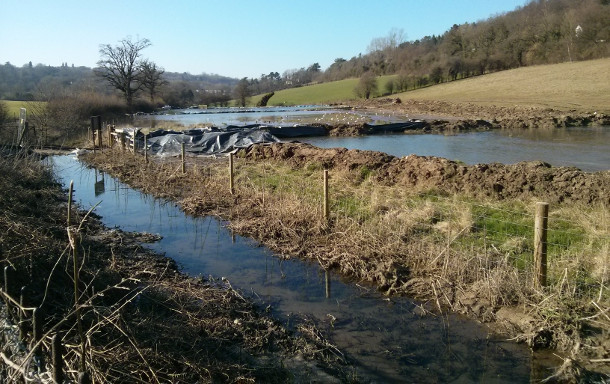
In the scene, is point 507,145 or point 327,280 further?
point 507,145

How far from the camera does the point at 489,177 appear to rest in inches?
476

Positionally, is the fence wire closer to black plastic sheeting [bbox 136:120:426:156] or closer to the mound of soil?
black plastic sheeting [bbox 136:120:426:156]

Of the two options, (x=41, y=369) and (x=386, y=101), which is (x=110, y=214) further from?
(x=386, y=101)

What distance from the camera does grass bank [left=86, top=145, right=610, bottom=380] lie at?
5641mm

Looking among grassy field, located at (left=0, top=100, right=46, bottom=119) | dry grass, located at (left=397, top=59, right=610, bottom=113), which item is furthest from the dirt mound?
dry grass, located at (left=397, top=59, right=610, bottom=113)

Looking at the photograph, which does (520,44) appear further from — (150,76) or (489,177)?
(489,177)

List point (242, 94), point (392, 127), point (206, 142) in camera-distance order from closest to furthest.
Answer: point (206, 142)
point (392, 127)
point (242, 94)

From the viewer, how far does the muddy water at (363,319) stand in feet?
16.9

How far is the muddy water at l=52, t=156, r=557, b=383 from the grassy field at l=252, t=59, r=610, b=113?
4011 cm

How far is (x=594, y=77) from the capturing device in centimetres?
5269

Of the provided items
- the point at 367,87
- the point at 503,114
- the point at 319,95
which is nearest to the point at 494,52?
the point at 367,87

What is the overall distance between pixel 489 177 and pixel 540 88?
4989cm

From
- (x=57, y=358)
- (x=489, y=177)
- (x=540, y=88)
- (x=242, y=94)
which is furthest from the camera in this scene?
(x=242, y=94)

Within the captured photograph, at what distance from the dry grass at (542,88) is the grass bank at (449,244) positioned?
36.4 m
